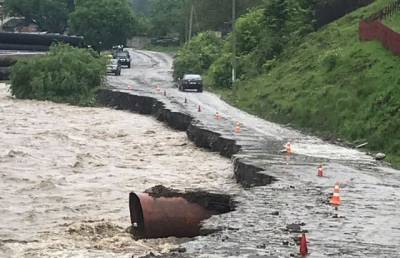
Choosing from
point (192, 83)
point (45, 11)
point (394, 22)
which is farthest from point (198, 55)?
point (45, 11)

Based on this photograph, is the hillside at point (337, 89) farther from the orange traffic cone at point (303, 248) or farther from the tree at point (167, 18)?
the tree at point (167, 18)

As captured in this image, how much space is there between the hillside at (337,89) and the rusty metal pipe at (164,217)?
44.4 ft

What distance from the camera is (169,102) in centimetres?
5022

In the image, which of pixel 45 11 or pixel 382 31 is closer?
pixel 382 31

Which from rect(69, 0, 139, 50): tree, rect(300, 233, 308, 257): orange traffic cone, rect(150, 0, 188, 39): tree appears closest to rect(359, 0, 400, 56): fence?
rect(300, 233, 308, 257): orange traffic cone

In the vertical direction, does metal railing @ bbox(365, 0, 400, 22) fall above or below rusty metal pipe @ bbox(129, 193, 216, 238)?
above

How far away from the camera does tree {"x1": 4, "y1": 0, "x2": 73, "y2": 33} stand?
133625 mm

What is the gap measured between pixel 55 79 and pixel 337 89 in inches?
1006

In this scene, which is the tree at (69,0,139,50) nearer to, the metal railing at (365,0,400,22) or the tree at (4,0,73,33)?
the tree at (4,0,73,33)

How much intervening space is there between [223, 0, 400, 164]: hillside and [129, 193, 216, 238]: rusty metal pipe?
44.4 feet

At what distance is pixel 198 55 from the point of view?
3339 inches

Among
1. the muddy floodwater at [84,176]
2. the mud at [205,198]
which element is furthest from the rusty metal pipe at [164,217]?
the muddy floodwater at [84,176]

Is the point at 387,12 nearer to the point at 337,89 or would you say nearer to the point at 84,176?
the point at 337,89

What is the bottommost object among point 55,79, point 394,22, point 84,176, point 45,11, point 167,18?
point 84,176
